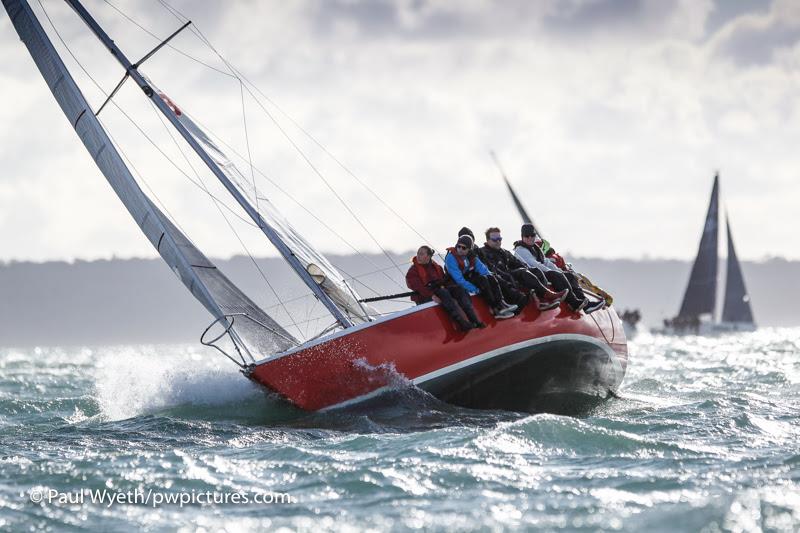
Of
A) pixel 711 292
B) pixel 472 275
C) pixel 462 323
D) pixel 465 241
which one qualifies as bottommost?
pixel 462 323

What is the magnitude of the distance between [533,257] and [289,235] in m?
2.69

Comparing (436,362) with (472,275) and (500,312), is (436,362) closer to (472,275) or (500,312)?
(500,312)

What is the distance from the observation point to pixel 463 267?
34.5 ft

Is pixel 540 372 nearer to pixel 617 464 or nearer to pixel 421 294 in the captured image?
pixel 421 294

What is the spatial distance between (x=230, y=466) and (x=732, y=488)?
349cm

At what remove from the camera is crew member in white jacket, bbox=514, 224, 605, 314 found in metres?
11.3

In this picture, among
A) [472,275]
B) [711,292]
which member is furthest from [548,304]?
[711,292]

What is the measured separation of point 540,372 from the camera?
10.6 meters

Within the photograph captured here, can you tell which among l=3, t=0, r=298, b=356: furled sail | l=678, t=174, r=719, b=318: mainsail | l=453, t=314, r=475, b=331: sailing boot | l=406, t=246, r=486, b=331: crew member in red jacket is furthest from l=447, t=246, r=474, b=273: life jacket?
l=678, t=174, r=719, b=318: mainsail

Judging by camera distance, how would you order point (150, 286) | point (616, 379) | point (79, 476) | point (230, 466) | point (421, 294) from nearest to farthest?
point (79, 476), point (230, 466), point (421, 294), point (616, 379), point (150, 286)

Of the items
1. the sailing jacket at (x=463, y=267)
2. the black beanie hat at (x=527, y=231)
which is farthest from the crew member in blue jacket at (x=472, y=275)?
the black beanie hat at (x=527, y=231)

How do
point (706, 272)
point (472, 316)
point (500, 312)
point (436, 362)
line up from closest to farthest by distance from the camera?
point (436, 362) < point (472, 316) < point (500, 312) < point (706, 272)

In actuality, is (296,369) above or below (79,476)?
above

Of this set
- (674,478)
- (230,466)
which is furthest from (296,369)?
(674,478)
